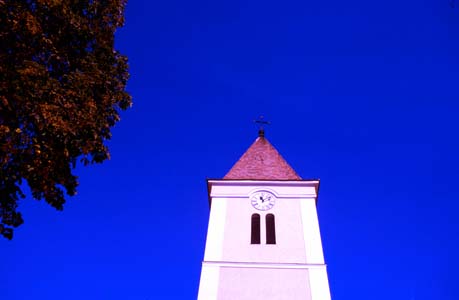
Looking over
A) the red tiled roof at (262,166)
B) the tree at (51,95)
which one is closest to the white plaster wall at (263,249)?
the red tiled roof at (262,166)

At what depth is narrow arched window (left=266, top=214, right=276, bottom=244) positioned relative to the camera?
18556mm

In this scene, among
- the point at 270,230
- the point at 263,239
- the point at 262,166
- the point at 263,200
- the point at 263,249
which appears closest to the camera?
the point at 263,249

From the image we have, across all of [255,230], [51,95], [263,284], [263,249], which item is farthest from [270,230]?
[51,95]

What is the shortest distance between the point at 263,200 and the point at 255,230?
1.84 m

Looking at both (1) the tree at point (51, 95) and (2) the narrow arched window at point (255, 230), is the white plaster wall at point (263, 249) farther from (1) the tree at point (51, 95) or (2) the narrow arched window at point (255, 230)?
(1) the tree at point (51, 95)

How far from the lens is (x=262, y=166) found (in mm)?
23375

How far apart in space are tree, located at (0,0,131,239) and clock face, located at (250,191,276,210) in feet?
36.6

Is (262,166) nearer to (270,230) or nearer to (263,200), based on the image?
(263,200)

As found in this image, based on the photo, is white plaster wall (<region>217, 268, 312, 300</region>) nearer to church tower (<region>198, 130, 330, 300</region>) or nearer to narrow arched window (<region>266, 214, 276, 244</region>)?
church tower (<region>198, 130, 330, 300</region>)

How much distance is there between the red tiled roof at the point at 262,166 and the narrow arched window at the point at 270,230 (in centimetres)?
275

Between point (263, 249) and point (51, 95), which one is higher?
point (263, 249)

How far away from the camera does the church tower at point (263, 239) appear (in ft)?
53.7

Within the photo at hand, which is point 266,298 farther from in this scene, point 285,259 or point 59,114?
point 59,114

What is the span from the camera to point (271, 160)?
952 inches
